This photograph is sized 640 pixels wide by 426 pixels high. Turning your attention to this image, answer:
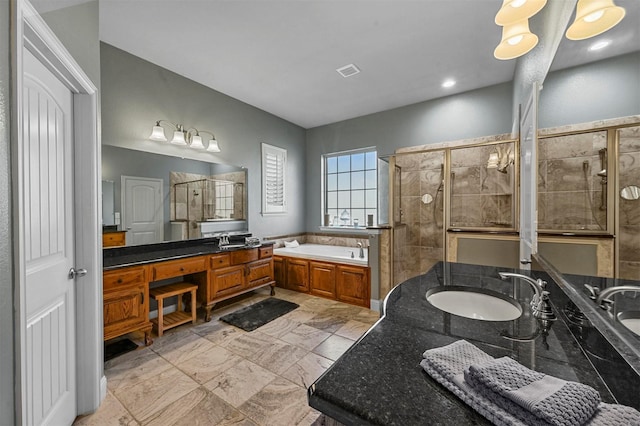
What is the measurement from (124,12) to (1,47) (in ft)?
6.06

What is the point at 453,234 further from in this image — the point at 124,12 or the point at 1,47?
the point at 124,12

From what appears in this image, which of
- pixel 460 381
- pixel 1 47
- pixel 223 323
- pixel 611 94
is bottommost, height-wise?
pixel 223 323

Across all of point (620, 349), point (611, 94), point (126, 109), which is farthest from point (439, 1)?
point (126, 109)

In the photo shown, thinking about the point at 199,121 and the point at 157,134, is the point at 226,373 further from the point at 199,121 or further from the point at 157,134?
the point at 199,121

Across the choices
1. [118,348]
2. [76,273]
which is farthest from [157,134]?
[118,348]

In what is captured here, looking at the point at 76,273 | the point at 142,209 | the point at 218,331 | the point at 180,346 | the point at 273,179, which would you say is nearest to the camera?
the point at 76,273

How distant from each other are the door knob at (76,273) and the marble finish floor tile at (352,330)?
85.4 inches

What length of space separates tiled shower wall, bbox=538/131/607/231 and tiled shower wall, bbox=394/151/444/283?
225 centimetres

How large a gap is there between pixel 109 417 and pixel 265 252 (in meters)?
2.23

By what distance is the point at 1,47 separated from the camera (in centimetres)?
87

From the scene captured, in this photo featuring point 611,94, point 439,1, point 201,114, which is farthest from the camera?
point 201,114

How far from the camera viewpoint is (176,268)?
8.73 ft

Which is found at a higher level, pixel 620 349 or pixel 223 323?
pixel 620 349

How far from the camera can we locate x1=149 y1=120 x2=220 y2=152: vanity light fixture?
2.97 metres
